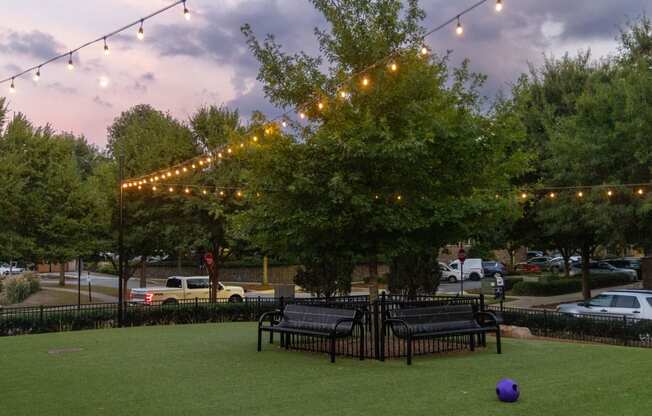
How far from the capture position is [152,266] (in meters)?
57.6

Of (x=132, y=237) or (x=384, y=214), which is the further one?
(x=132, y=237)

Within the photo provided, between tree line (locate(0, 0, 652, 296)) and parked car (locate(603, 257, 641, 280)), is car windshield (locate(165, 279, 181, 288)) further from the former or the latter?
parked car (locate(603, 257, 641, 280))

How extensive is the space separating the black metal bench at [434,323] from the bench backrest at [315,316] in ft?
2.45

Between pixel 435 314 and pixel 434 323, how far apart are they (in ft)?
0.50

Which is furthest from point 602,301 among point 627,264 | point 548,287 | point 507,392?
point 627,264

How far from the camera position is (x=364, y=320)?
13.7m

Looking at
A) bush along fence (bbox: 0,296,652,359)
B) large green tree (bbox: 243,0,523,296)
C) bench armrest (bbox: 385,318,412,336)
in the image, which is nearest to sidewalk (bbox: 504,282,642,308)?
bush along fence (bbox: 0,296,652,359)

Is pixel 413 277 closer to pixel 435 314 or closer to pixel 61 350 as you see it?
pixel 435 314

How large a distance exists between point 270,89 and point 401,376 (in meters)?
7.20

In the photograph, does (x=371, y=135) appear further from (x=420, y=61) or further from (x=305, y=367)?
(x=305, y=367)

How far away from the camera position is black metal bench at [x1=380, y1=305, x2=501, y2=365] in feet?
33.3

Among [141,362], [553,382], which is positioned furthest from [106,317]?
[553,382]

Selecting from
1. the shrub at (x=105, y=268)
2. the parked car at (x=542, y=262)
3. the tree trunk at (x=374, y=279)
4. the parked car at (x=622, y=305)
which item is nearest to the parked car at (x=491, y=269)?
the parked car at (x=542, y=262)

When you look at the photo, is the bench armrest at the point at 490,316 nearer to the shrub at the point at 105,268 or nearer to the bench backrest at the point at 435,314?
the bench backrest at the point at 435,314
